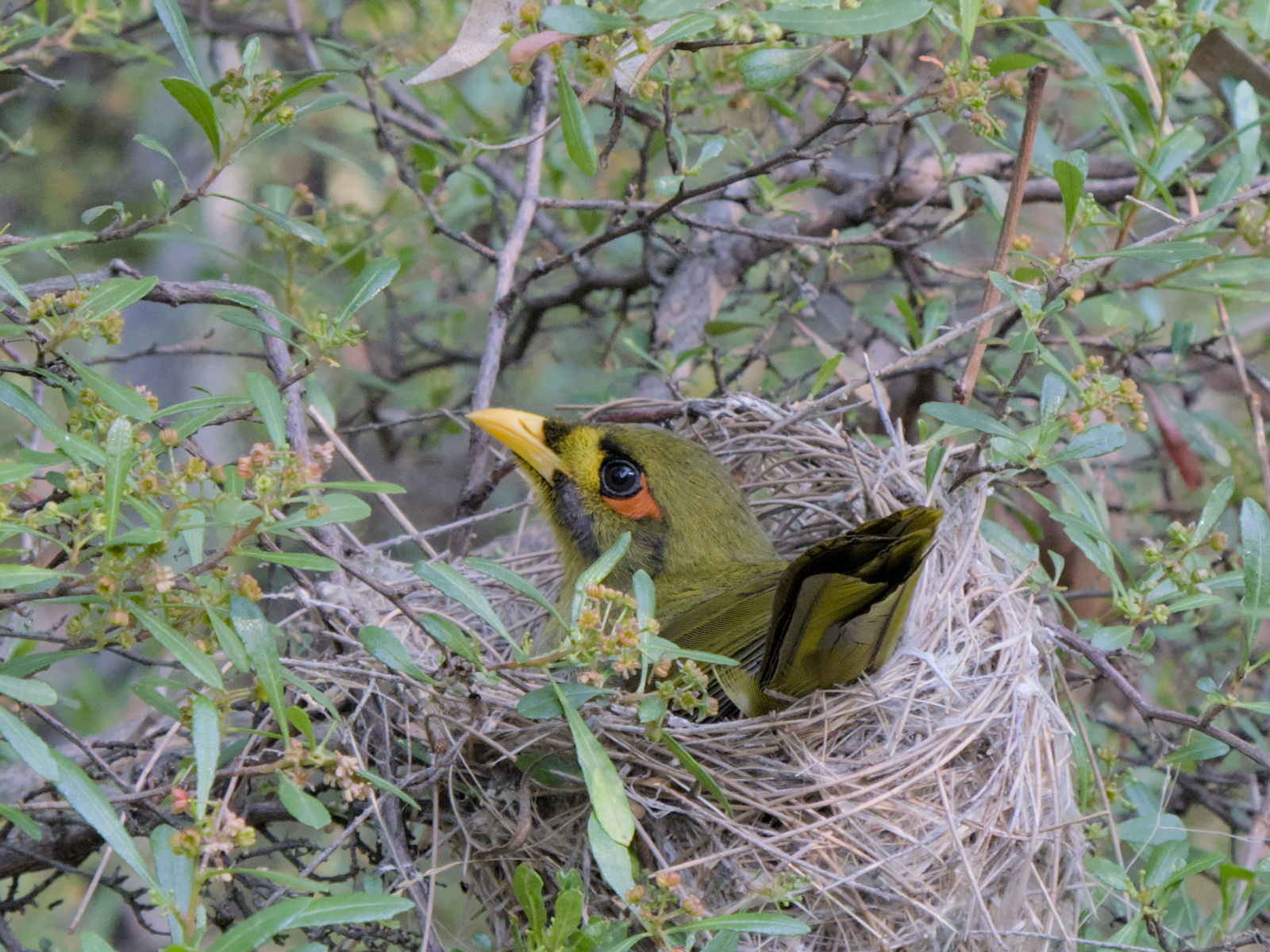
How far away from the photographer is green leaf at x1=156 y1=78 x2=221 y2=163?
2.17m

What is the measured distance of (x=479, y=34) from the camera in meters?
2.46

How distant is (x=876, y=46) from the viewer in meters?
4.60

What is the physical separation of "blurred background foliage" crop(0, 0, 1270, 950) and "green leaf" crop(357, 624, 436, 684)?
0.30m

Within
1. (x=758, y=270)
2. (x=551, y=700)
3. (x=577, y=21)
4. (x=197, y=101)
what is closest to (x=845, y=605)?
(x=551, y=700)

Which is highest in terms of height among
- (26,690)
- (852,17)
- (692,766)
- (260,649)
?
(852,17)

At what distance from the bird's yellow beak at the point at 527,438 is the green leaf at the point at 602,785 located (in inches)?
70.8

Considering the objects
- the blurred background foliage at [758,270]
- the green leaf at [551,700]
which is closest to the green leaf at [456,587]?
the green leaf at [551,700]

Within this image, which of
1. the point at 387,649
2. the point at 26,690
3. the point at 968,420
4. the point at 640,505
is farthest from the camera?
the point at 640,505

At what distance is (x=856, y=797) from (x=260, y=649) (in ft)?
4.97

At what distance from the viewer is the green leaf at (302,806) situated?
1.93 meters

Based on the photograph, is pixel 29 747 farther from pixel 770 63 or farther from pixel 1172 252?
pixel 1172 252

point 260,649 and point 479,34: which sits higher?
point 479,34

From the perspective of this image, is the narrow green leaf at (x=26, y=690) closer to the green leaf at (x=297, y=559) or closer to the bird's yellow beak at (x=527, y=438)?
the green leaf at (x=297, y=559)

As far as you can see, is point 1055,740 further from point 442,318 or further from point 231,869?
point 442,318
